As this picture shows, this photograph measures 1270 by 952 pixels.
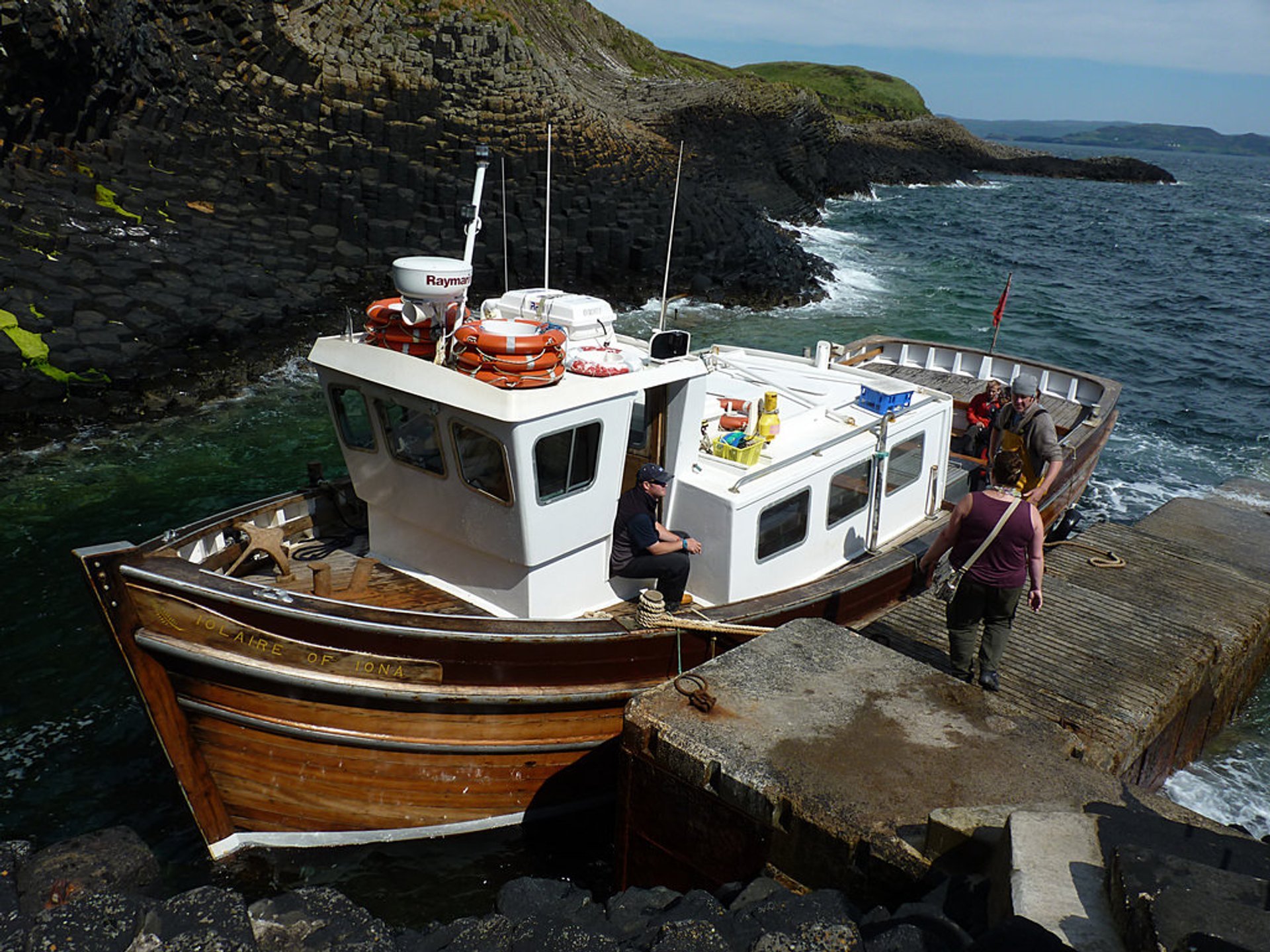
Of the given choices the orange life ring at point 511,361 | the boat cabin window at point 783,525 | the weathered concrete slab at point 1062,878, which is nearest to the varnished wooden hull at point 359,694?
the boat cabin window at point 783,525

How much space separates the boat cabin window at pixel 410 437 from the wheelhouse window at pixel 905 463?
14.9 ft

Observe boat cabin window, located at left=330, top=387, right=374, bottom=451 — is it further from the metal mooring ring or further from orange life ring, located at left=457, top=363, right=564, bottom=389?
the metal mooring ring

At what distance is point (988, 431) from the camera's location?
11.5m

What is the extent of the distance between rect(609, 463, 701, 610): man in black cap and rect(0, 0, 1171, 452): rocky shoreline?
8977 mm

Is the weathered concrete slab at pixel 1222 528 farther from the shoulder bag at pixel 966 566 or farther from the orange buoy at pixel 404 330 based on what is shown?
the orange buoy at pixel 404 330

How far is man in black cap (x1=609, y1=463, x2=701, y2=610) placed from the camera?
7.58 meters

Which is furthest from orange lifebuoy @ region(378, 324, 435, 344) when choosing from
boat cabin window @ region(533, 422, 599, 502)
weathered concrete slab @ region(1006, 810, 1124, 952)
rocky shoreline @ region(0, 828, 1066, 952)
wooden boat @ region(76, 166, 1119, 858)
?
weathered concrete slab @ region(1006, 810, 1124, 952)

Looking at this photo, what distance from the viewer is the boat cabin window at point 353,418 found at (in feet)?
25.1

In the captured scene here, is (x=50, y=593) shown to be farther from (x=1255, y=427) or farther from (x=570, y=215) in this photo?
(x=1255, y=427)

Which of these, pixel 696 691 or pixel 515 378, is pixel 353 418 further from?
pixel 696 691

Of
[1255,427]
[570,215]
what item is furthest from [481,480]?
[570,215]

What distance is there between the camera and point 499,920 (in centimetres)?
454

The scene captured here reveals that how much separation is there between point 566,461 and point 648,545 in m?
1.08

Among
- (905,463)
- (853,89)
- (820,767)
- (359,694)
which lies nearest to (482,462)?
(359,694)
